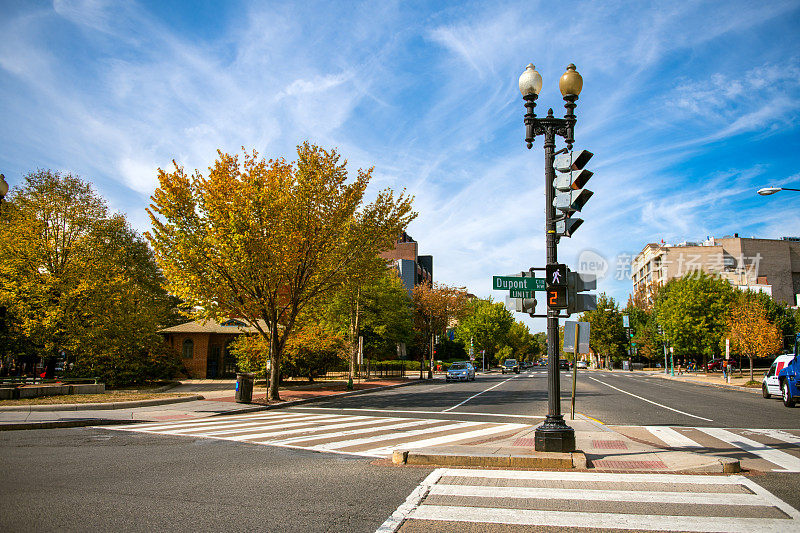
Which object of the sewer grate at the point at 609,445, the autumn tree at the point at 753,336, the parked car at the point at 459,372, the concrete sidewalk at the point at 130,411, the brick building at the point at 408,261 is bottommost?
the parked car at the point at 459,372

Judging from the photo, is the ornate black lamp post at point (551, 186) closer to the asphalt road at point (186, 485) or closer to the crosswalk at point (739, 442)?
the asphalt road at point (186, 485)

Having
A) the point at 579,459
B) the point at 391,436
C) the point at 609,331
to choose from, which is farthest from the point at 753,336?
the point at 609,331

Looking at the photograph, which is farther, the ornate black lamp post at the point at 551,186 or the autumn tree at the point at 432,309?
the autumn tree at the point at 432,309

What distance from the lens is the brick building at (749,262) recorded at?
302 ft

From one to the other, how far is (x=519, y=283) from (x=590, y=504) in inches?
167

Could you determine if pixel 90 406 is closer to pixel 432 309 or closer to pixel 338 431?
pixel 338 431

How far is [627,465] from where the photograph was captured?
8070 millimetres

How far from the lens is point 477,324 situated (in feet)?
238

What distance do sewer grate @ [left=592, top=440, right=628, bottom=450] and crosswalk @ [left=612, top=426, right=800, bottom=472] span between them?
0.72m

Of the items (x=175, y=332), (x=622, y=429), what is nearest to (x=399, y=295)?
(x=175, y=332)

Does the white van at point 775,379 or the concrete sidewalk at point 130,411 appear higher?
the white van at point 775,379

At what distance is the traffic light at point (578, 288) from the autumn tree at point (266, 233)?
13.6 m

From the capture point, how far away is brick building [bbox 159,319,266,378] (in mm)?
35812

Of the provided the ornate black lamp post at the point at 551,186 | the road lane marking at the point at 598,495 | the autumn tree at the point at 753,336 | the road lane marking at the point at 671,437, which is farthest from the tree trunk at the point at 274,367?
the autumn tree at the point at 753,336
